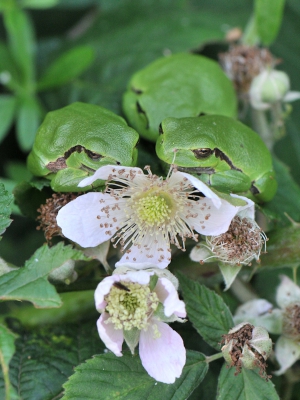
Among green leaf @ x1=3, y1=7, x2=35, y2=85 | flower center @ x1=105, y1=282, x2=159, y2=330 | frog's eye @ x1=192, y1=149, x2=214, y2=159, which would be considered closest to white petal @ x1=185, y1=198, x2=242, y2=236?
frog's eye @ x1=192, y1=149, x2=214, y2=159

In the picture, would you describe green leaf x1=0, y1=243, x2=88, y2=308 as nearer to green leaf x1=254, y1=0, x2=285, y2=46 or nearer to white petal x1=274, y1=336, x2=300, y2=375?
white petal x1=274, y1=336, x2=300, y2=375

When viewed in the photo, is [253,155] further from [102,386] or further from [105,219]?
[102,386]

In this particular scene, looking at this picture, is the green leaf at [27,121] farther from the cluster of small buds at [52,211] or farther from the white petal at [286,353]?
the white petal at [286,353]

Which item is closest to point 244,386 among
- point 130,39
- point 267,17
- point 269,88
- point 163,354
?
point 163,354

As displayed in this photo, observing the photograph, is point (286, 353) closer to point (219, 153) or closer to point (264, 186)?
point (264, 186)

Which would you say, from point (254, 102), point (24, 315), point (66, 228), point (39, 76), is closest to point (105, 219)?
point (66, 228)

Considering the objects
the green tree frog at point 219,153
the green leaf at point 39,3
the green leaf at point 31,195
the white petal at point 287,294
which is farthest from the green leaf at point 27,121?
the white petal at point 287,294
